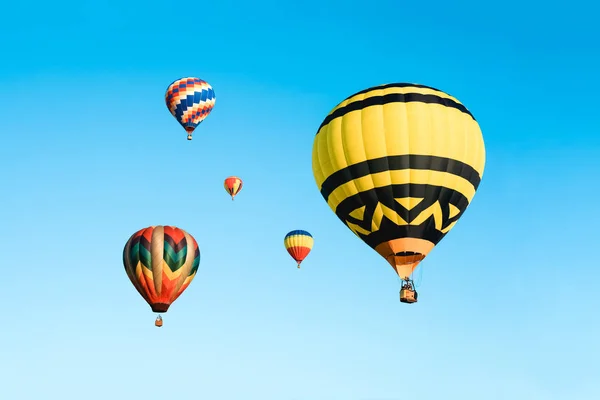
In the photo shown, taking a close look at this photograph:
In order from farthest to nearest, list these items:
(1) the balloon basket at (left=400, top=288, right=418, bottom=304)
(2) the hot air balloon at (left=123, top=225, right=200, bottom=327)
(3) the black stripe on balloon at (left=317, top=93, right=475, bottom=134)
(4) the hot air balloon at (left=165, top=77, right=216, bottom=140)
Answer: (4) the hot air balloon at (left=165, top=77, right=216, bottom=140)
(2) the hot air balloon at (left=123, top=225, right=200, bottom=327)
(3) the black stripe on balloon at (left=317, top=93, right=475, bottom=134)
(1) the balloon basket at (left=400, top=288, right=418, bottom=304)

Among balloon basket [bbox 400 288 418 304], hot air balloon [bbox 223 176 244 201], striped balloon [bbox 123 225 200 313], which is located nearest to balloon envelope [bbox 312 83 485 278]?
balloon basket [bbox 400 288 418 304]

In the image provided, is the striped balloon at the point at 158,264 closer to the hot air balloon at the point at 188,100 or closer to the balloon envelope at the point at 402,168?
the hot air balloon at the point at 188,100

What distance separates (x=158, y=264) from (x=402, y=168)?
12.8 meters

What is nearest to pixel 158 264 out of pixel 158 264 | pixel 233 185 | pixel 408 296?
pixel 158 264

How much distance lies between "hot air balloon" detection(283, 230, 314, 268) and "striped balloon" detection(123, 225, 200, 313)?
1226 cm

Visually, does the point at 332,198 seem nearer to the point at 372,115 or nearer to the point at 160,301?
the point at 372,115

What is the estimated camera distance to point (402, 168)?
24.4 m

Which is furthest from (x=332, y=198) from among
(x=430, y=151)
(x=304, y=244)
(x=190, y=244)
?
(x=304, y=244)

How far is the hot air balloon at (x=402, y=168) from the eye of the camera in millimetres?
24500

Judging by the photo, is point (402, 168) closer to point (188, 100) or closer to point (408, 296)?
point (408, 296)

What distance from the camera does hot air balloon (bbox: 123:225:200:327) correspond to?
1321 inches

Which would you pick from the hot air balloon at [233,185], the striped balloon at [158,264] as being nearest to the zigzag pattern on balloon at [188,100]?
the hot air balloon at [233,185]

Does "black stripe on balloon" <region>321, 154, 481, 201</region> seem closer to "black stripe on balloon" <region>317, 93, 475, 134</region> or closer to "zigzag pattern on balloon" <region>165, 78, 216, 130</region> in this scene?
"black stripe on balloon" <region>317, 93, 475, 134</region>

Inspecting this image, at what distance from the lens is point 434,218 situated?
2483 centimetres
